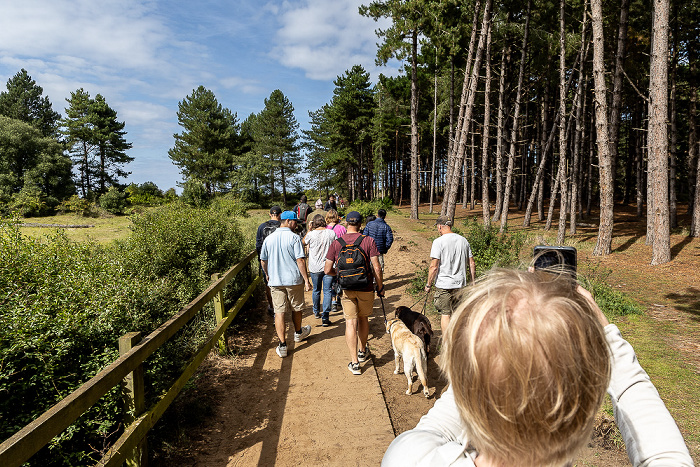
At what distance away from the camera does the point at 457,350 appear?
88 cm

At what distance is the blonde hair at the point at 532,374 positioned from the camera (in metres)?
0.78

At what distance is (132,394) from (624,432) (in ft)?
10.2

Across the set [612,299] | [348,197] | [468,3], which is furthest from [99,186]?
[612,299]

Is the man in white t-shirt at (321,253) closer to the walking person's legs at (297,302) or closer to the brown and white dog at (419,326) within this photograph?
the walking person's legs at (297,302)

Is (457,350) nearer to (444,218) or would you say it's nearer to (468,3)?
(444,218)

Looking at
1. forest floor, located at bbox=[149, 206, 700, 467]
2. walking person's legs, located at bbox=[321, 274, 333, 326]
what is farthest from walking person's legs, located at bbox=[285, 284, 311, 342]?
walking person's legs, located at bbox=[321, 274, 333, 326]

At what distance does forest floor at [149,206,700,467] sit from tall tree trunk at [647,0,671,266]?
7.12 feet

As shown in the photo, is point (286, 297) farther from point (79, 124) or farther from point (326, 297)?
point (79, 124)

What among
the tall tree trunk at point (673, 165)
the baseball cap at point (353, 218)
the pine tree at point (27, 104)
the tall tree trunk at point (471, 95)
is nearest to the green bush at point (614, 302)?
the baseball cap at point (353, 218)

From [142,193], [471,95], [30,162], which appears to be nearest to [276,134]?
[142,193]

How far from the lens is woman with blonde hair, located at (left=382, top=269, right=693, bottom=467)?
0.78m

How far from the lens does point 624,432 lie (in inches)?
36.4

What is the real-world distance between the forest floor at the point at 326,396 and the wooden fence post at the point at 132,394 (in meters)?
0.67

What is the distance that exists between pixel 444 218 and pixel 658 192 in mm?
7814
